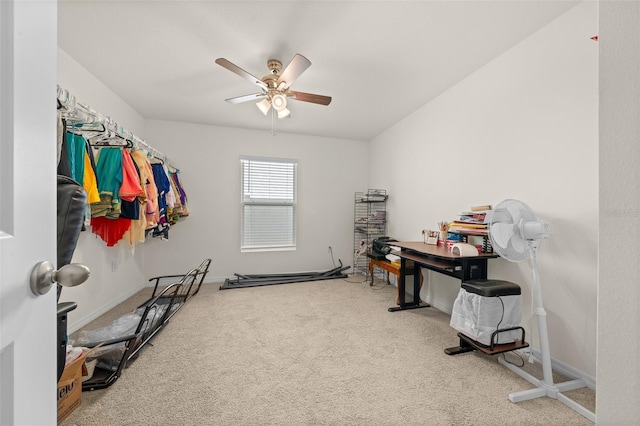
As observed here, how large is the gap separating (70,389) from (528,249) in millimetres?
2774

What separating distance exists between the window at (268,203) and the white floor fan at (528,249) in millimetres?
3161

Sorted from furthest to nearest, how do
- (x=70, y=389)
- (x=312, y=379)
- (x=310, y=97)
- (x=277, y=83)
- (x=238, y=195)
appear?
(x=238, y=195) → (x=310, y=97) → (x=277, y=83) → (x=312, y=379) → (x=70, y=389)

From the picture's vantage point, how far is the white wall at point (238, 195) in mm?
3836

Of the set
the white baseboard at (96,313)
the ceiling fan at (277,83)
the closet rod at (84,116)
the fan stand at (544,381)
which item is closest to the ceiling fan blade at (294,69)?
the ceiling fan at (277,83)

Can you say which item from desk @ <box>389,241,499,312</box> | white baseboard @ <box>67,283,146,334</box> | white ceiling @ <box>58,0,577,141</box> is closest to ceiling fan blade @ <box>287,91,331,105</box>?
white ceiling @ <box>58,0,577,141</box>

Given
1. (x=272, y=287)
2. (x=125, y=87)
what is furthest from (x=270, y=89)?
(x=272, y=287)

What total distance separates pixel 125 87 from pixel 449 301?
13.9 ft

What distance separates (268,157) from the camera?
421 centimetres

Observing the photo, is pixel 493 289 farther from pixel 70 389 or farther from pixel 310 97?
pixel 70 389

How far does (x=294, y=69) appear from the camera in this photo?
78.2 inches

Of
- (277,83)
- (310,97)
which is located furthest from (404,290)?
(277,83)

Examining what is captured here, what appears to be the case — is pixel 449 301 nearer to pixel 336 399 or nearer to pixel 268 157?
pixel 336 399

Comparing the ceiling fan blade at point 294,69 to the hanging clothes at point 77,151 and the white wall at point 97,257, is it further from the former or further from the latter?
the white wall at point 97,257

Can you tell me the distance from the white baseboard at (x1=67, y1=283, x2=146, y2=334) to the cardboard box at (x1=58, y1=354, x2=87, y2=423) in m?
1.22
